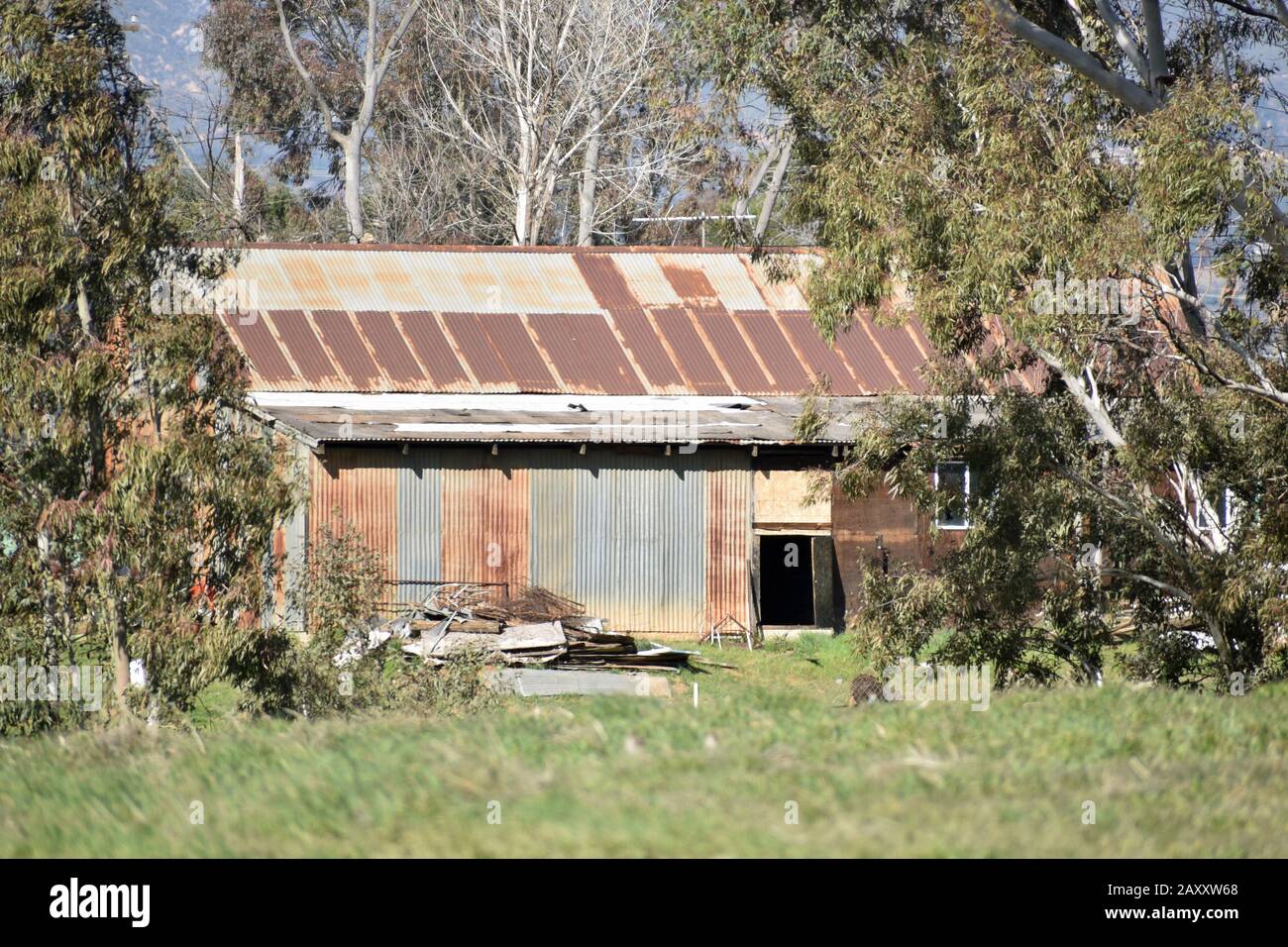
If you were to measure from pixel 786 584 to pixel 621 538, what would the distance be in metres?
5.69

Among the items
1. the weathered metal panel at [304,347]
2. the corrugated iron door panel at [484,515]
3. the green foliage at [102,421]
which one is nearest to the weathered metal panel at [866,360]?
the corrugated iron door panel at [484,515]

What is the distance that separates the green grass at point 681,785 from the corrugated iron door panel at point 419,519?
14.8 metres

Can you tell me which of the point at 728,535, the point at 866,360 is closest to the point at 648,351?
the point at 866,360

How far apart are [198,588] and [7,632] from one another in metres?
1.77

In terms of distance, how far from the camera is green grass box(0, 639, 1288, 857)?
22.7ft

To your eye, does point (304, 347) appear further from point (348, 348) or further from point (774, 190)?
point (774, 190)

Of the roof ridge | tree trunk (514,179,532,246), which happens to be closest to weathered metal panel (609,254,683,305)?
the roof ridge

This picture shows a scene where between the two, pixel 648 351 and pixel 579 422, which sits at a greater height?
pixel 648 351

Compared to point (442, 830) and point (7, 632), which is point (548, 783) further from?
point (7, 632)

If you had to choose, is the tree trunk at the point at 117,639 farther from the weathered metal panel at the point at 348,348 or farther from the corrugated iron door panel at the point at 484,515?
the weathered metal panel at the point at 348,348

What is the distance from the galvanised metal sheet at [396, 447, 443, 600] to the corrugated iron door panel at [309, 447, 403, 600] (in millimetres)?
133

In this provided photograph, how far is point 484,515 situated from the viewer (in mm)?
25734
